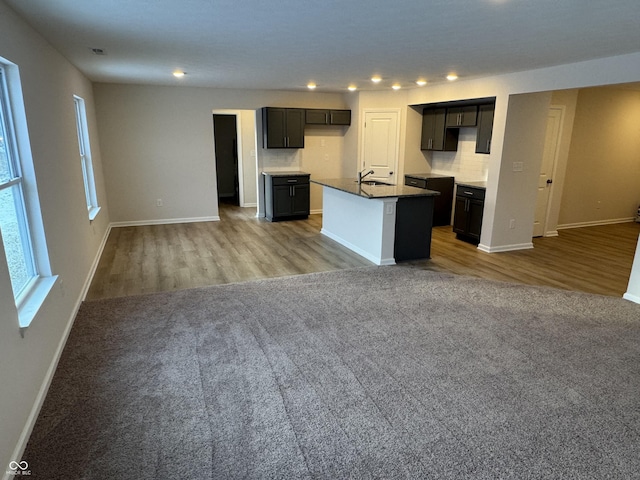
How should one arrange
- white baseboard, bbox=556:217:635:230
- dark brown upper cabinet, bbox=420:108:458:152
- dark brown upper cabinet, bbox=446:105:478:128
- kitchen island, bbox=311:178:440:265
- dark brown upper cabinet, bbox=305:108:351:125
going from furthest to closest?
dark brown upper cabinet, bbox=305:108:351:125 → white baseboard, bbox=556:217:635:230 → dark brown upper cabinet, bbox=420:108:458:152 → dark brown upper cabinet, bbox=446:105:478:128 → kitchen island, bbox=311:178:440:265

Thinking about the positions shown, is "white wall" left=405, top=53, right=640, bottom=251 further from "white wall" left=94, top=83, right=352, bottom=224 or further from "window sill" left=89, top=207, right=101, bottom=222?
"window sill" left=89, top=207, right=101, bottom=222

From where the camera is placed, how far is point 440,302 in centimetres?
379

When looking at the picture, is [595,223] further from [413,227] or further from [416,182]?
[413,227]

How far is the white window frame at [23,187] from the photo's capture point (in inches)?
98.1

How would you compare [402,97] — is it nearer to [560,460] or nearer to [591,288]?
[591,288]

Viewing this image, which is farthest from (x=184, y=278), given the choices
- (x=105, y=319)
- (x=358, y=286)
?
(x=358, y=286)

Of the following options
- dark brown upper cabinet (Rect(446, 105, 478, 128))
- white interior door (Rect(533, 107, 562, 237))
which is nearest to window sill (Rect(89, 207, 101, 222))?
dark brown upper cabinet (Rect(446, 105, 478, 128))

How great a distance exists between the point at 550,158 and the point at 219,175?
7.10 m

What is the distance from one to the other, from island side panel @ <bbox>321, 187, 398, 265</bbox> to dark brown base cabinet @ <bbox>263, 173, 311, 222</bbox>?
3.99 ft

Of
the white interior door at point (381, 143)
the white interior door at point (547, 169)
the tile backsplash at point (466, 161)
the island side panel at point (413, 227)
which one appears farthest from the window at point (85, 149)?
the white interior door at point (547, 169)

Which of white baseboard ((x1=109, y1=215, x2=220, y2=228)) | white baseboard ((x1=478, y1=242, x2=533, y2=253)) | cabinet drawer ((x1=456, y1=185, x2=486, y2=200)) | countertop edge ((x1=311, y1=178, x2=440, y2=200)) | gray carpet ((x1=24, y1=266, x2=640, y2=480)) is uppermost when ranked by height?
countertop edge ((x1=311, y1=178, x2=440, y2=200))

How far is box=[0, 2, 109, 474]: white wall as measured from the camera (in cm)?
196

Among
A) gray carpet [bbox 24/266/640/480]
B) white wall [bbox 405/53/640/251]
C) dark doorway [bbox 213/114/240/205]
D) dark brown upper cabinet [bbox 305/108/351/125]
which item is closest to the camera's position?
gray carpet [bbox 24/266/640/480]

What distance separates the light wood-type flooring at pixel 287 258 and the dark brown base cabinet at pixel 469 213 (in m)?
0.17
